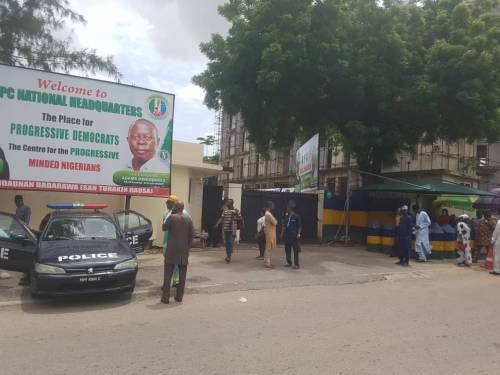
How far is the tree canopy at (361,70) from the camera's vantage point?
56.1 feet

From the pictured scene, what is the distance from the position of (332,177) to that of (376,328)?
99.3ft

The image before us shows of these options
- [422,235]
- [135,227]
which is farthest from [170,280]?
[422,235]

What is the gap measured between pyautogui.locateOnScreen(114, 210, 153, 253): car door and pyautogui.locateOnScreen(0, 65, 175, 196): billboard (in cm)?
72

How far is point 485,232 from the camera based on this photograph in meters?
14.6

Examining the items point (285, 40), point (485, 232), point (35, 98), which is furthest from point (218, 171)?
point (485, 232)

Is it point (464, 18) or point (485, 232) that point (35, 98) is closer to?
point (485, 232)

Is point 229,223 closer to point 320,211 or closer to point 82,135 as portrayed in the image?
point 82,135

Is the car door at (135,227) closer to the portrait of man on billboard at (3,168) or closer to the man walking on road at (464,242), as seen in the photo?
the portrait of man on billboard at (3,168)

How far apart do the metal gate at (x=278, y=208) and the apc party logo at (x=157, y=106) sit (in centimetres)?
516

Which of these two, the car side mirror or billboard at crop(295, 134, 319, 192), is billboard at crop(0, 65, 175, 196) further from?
billboard at crop(295, 134, 319, 192)

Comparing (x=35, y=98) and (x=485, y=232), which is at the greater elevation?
(x=35, y=98)

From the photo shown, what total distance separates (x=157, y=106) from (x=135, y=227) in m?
3.39

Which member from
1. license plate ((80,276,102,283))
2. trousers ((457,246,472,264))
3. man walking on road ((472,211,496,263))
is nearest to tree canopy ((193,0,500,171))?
man walking on road ((472,211,496,263))

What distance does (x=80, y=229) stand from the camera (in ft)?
28.8
